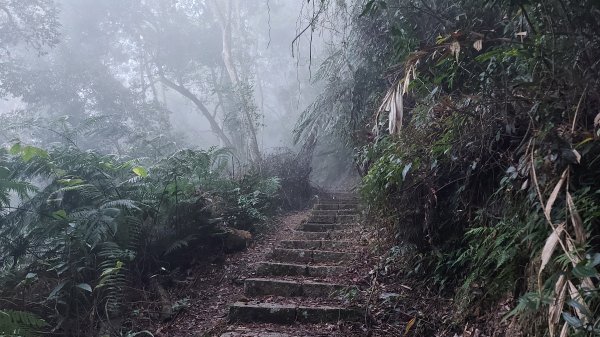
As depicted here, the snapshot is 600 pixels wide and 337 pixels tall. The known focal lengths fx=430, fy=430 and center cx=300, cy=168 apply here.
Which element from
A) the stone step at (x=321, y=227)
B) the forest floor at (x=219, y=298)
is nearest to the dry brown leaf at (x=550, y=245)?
the forest floor at (x=219, y=298)

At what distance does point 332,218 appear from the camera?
Answer: 25.8 ft

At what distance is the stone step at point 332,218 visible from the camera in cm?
748

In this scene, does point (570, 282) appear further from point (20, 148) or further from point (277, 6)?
point (277, 6)

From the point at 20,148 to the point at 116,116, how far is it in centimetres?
1433

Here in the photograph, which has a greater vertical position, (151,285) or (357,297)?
(151,285)

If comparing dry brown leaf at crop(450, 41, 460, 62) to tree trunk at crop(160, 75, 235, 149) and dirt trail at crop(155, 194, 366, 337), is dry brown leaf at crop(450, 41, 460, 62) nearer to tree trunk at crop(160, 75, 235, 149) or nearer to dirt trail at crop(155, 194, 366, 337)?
dirt trail at crop(155, 194, 366, 337)

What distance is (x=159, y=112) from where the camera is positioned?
2047 cm

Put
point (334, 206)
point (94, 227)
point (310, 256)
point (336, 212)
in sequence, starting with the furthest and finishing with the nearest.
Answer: point (334, 206)
point (336, 212)
point (310, 256)
point (94, 227)

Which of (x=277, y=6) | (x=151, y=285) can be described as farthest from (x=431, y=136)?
(x=277, y=6)

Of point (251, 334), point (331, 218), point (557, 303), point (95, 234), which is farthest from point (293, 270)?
point (557, 303)

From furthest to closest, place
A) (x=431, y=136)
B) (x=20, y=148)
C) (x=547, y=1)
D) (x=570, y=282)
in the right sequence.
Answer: (x=20, y=148) → (x=431, y=136) → (x=547, y=1) → (x=570, y=282)

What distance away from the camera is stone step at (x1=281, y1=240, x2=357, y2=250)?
5.77 m

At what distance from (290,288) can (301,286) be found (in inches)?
4.9

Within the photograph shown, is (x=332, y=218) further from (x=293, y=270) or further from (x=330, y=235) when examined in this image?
(x=293, y=270)
